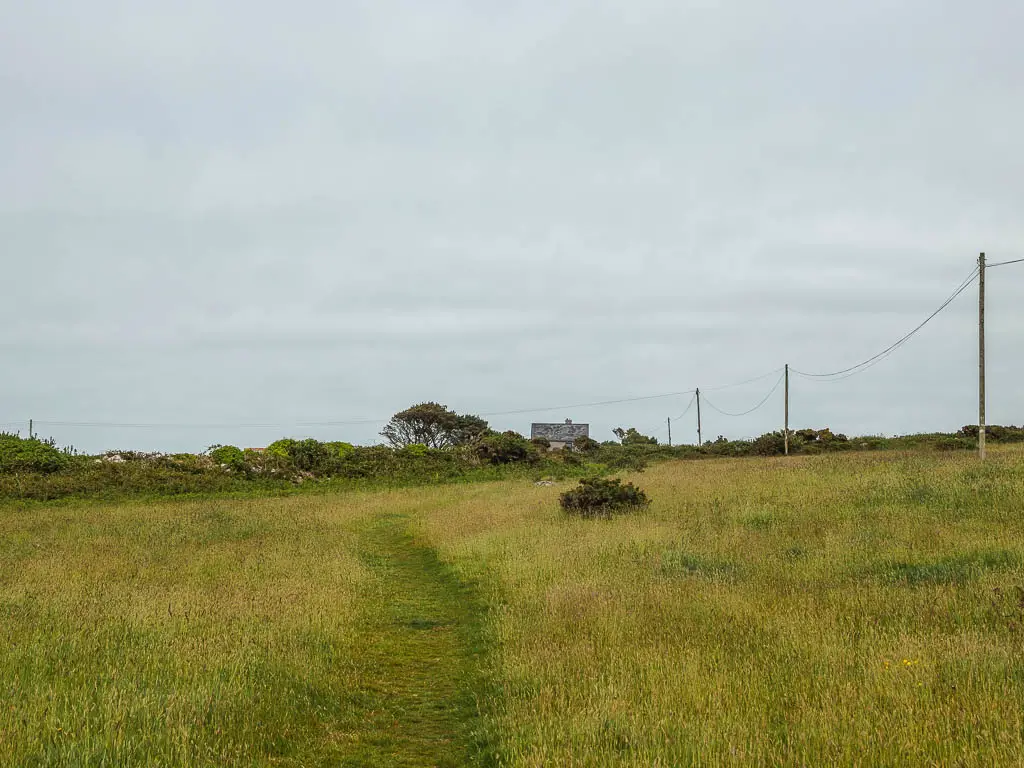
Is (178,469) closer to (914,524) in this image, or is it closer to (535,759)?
(914,524)

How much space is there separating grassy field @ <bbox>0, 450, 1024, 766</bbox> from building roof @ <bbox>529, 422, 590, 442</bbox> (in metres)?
80.6

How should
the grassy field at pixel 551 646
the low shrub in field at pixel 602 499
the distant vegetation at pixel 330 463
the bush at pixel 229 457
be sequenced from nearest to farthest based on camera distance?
1. the grassy field at pixel 551 646
2. the low shrub in field at pixel 602 499
3. the distant vegetation at pixel 330 463
4. the bush at pixel 229 457

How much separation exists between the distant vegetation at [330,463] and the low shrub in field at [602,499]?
1995 cm

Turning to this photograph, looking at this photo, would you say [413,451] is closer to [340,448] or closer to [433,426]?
[340,448]

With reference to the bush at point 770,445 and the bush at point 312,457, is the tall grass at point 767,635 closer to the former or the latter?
the bush at point 312,457

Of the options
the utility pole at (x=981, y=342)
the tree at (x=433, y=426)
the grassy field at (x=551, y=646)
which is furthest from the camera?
the tree at (x=433, y=426)

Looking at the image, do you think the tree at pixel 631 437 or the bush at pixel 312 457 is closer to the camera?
the bush at pixel 312 457

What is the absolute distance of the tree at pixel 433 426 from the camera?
81.9m

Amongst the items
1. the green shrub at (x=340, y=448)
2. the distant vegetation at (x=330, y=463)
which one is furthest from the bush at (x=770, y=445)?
the green shrub at (x=340, y=448)

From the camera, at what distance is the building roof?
324ft

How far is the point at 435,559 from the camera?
57.5ft

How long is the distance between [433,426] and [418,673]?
241 ft

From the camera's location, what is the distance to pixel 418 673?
918 cm

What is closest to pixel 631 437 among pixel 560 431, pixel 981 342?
pixel 560 431
